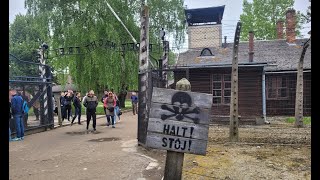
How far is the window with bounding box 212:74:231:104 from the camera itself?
17.6m

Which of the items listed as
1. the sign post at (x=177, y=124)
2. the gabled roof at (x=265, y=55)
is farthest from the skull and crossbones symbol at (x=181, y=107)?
the gabled roof at (x=265, y=55)

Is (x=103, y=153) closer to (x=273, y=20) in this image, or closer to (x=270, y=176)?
(x=270, y=176)

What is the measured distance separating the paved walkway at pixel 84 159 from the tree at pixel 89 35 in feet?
36.0

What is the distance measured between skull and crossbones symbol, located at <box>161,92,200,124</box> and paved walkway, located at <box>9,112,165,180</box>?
2.03 meters

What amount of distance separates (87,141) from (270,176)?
21.2 feet

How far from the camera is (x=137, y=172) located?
245 inches

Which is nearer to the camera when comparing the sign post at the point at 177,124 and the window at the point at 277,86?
the sign post at the point at 177,124

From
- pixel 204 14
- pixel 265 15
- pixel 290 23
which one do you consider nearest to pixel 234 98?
pixel 290 23

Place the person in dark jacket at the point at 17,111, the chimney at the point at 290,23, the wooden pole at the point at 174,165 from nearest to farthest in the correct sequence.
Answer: the wooden pole at the point at 174,165 → the person in dark jacket at the point at 17,111 → the chimney at the point at 290,23

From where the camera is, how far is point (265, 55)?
21797 mm

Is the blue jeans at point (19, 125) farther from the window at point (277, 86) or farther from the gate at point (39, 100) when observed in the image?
the window at point (277, 86)

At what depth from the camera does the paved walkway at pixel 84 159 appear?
243 inches

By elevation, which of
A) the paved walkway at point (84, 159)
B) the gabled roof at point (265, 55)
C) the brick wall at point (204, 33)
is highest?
the brick wall at point (204, 33)
